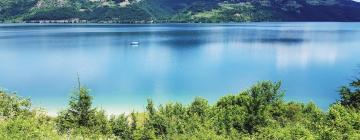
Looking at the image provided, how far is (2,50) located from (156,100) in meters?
102

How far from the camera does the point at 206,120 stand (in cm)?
4306

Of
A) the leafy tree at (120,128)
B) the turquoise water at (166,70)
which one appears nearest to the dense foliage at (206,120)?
the leafy tree at (120,128)

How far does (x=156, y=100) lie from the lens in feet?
266

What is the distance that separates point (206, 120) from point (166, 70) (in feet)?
246

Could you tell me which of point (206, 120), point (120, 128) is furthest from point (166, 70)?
point (206, 120)

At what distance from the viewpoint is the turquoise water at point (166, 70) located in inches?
3376

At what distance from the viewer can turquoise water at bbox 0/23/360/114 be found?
85750 millimetres

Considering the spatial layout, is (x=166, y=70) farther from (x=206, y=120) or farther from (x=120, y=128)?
(x=206, y=120)

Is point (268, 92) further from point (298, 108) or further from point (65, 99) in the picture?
point (65, 99)

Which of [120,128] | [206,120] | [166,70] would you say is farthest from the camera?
[166,70]

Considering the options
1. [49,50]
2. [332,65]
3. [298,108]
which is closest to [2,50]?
[49,50]

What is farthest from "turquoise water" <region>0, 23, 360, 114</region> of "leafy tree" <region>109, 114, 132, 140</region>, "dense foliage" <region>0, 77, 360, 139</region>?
"leafy tree" <region>109, 114, 132, 140</region>

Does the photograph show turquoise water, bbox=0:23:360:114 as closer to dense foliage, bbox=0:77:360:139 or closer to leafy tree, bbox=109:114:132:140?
dense foliage, bbox=0:77:360:139

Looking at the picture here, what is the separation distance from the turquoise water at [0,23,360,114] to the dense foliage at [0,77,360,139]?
25.7 meters
